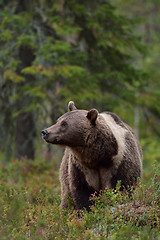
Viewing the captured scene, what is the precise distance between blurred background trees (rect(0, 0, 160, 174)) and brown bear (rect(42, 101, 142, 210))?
393cm

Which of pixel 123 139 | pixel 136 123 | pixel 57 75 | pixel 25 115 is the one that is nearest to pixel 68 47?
pixel 57 75

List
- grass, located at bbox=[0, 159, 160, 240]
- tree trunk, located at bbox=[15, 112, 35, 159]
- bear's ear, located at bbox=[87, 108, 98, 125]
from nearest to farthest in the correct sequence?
1. grass, located at bbox=[0, 159, 160, 240]
2. bear's ear, located at bbox=[87, 108, 98, 125]
3. tree trunk, located at bbox=[15, 112, 35, 159]

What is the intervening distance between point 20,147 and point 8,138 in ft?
1.53

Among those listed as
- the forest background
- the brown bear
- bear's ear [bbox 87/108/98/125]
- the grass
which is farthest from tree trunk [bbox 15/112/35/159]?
the grass

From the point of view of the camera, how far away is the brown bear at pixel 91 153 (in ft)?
17.8

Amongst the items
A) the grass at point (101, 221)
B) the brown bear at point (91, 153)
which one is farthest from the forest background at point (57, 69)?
the grass at point (101, 221)

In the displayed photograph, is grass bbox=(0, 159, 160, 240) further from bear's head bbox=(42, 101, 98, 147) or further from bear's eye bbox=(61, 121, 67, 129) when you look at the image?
bear's eye bbox=(61, 121, 67, 129)

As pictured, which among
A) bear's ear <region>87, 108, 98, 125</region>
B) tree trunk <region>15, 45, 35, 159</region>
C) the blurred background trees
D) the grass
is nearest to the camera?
the grass

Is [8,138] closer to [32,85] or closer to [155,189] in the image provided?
[32,85]

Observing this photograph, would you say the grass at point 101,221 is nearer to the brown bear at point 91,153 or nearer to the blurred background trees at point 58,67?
the brown bear at point 91,153

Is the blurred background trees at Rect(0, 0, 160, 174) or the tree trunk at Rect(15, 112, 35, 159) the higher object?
the blurred background trees at Rect(0, 0, 160, 174)

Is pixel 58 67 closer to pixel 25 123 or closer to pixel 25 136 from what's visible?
pixel 25 123

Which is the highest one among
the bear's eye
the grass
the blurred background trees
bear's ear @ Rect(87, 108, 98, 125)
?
the blurred background trees

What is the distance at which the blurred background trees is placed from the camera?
10008 millimetres
